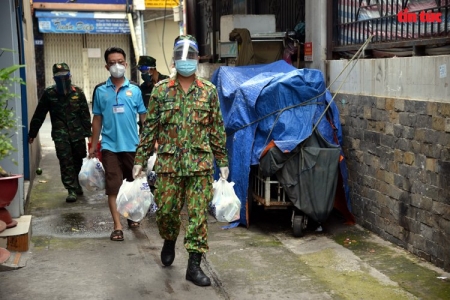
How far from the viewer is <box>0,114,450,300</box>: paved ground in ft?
16.9

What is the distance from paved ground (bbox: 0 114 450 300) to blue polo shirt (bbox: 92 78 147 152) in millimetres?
967

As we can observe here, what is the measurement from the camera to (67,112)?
8664 millimetres

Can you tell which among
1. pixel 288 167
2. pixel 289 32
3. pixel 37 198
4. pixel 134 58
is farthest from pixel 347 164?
pixel 134 58

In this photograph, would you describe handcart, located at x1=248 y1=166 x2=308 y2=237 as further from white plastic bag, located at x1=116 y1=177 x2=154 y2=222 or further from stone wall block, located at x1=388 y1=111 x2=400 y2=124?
white plastic bag, located at x1=116 y1=177 x2=154 y2=222

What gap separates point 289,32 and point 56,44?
17.4 metres

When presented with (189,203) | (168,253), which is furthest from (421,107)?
(168,253)

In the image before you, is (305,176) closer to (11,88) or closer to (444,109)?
(444,109)

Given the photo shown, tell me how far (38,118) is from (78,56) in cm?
1713

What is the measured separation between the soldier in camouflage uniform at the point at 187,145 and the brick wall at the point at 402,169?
1760 mm

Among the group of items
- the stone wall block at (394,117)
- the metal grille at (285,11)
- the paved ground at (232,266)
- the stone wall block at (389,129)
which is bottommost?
the paved ground at (232,266)

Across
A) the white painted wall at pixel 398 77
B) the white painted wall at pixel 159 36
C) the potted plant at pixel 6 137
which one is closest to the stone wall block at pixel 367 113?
the white painted wall at pixel 398 77

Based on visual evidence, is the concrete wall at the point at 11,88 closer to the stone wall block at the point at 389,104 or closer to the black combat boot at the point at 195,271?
the black combat boot at the point at 195,271

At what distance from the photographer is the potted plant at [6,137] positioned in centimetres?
471

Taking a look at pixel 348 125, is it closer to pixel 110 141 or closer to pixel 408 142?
pixel 408 142
